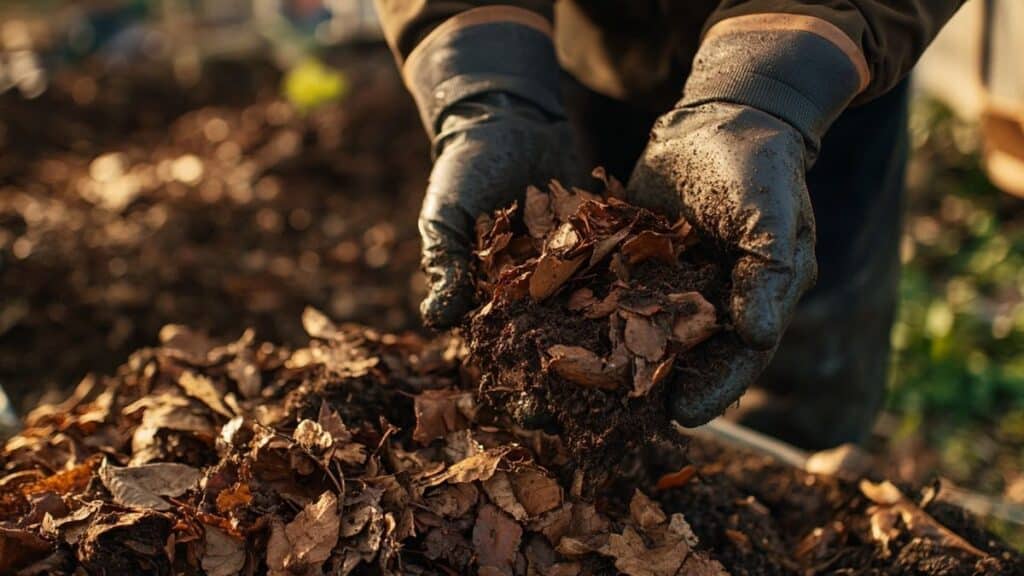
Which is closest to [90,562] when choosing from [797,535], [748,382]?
[748,382]

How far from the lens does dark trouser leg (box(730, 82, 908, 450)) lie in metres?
2.77

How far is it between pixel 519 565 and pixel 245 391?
0.77m

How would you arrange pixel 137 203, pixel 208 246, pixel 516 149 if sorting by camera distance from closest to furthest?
pixel 516 149 < pixel 208 246 < pixel 137 203

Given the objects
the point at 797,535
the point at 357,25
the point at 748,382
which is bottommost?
the point at 357,25

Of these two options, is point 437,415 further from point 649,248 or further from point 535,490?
point 649,248

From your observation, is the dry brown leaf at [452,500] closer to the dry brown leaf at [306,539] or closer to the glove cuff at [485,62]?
the dry brown leaf at [306,539]

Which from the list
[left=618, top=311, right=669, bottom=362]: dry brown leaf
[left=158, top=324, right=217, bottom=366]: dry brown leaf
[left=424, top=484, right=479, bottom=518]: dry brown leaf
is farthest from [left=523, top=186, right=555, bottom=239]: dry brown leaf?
[left=158, top=324, right=217, bottom=366]: dry brown leaf

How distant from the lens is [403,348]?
2215 mm

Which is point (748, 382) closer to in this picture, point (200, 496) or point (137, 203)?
point (200, 496)

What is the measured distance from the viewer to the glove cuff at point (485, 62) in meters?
2.13

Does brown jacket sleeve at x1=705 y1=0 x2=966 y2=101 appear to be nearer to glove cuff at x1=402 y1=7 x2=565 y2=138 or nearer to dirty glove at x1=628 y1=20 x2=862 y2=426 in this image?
dirty glove at x1=628 y1=20 x2=862 y2=426

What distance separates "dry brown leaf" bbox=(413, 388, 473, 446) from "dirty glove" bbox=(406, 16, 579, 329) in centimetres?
16

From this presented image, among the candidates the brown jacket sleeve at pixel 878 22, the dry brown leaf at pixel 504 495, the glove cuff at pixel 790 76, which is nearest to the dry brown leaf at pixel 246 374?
the dry brown leaf at pixel 504 495

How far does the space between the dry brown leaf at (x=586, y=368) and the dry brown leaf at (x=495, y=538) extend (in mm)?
315
